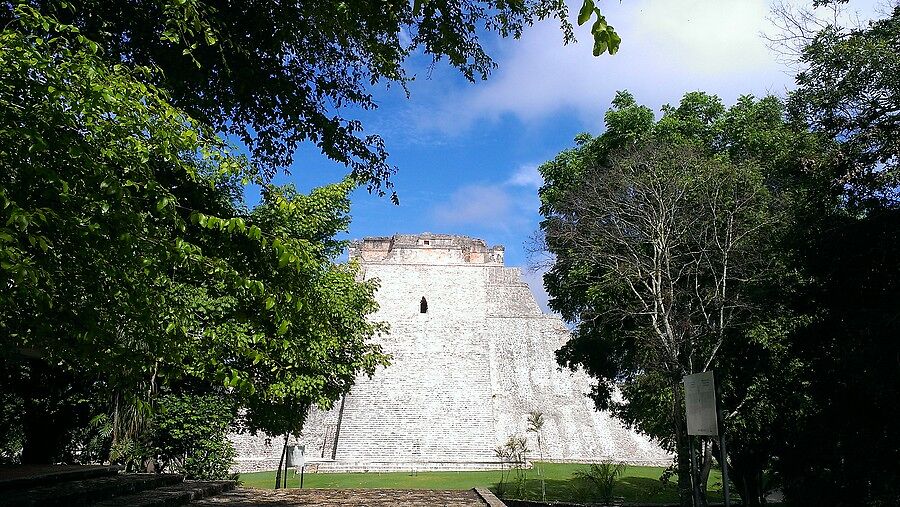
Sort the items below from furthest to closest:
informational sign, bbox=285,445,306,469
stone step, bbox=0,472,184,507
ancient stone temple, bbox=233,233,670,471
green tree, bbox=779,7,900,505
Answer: ancient stone temple, bbox=233,233,670,471 < informational sign, bbox=285,445,306,469 < green tree, bbox=779,7,900,505 < stone step, bbox=0,472,184,507

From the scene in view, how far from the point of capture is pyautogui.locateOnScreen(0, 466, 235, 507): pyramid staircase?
500 centimetres

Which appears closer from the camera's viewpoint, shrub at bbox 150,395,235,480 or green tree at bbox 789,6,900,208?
green tree at bbox 789,6,900,208

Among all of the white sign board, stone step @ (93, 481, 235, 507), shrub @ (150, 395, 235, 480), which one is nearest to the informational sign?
shrub @ (150, 395, 235, 480)

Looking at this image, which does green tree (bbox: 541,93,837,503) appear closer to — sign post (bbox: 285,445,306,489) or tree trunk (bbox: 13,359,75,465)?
sign post (bbox: 285,445,306,489)

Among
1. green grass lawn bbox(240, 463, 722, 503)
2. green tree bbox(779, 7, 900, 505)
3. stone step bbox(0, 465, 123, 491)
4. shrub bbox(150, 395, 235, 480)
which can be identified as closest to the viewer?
stone step bbox(0, 465, 123, 491)

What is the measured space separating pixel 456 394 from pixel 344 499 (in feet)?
53.9

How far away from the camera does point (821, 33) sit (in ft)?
22.3

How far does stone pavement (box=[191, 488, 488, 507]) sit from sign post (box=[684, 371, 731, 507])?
12.2 ft

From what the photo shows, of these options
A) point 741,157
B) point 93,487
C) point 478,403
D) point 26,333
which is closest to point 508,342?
point 478,403

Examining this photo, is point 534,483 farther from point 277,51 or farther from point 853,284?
point 277,51

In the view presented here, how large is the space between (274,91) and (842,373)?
6732 millimetres

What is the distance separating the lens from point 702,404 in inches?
198

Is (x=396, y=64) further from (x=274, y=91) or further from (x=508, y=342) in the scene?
(x=508, y=342)

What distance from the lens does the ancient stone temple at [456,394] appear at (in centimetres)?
2109
